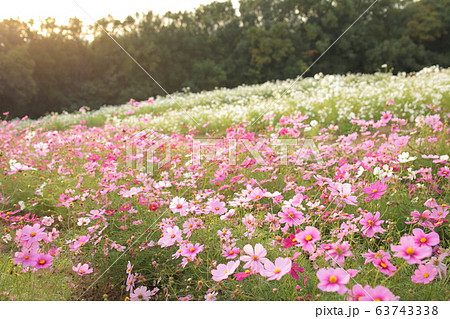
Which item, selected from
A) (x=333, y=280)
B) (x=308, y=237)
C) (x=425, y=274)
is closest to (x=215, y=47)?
(x=308, y=237)

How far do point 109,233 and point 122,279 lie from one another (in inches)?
14.0

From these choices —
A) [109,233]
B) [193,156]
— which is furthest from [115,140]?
[109,233]

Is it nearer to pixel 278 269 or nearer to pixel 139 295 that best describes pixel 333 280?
pixel 278 269

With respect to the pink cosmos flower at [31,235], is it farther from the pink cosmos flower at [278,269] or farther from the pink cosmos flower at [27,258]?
the pink cosmos flower at [278,269]

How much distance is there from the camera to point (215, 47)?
75.6 feet

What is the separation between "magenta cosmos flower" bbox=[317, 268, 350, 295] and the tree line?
18.6m

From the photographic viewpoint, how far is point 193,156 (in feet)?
12.0

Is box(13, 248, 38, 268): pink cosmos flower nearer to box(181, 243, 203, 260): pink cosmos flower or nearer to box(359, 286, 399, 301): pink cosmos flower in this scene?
box(181, 243, 203, 260): pink cosmos flower

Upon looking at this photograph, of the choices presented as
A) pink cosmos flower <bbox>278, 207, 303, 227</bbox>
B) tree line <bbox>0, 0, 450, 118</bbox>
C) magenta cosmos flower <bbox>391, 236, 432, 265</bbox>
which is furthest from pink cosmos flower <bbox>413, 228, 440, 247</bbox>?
tree line <bbox>0, 0, 450, 118</bbox>

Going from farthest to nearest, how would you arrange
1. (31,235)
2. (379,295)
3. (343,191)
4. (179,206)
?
(179,206) < (343,191) < (31,235) < (379,295)

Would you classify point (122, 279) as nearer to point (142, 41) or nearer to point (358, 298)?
point (358, 298)

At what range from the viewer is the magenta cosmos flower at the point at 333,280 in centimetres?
117

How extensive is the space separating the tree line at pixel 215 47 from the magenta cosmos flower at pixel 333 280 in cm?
1857

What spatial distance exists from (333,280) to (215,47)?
23.0 m
